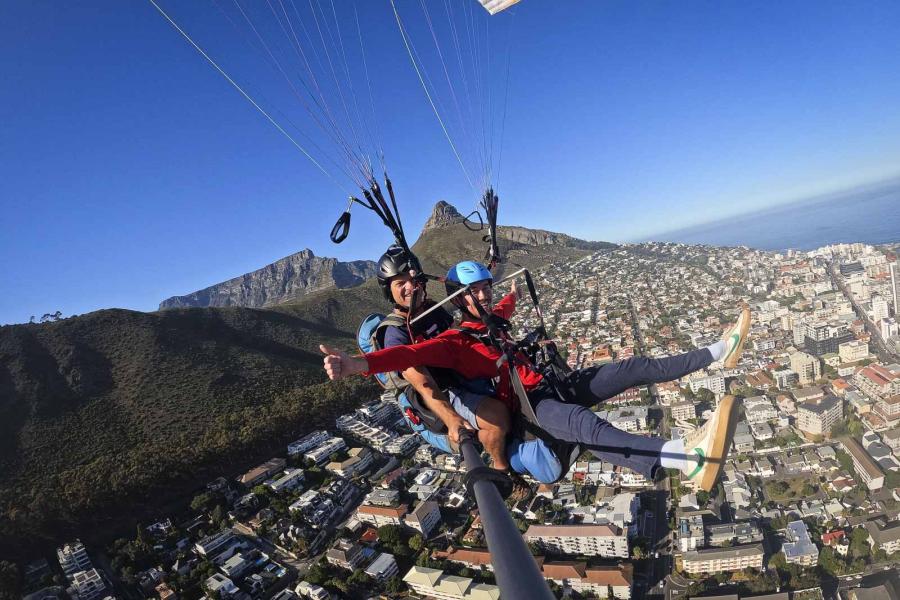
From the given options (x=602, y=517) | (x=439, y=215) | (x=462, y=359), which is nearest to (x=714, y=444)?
(x=462, y=359)

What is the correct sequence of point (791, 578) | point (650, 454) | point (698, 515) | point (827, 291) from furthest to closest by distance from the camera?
point (827, 291) < point (698, 515) < point (791, 578) < point (650, 454)

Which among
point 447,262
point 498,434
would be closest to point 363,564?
point 498,434

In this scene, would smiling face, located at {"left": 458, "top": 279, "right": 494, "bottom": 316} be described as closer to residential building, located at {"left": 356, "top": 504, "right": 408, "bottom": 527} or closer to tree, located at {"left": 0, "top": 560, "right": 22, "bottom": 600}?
residential building, located at {"left": 356, "top": 504, "right": 408, "bottom": 527}

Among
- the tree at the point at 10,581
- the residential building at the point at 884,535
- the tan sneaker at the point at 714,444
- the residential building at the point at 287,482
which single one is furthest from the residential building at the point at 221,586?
the residential building at the point at 884,535

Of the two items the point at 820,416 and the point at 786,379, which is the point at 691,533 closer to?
the point at 820,416

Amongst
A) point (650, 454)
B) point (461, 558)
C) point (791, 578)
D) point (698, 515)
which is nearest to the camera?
point (650, 454)

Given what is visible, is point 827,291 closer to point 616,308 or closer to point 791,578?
point 616,308
